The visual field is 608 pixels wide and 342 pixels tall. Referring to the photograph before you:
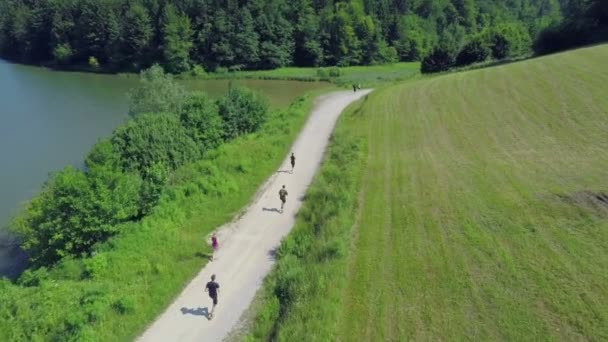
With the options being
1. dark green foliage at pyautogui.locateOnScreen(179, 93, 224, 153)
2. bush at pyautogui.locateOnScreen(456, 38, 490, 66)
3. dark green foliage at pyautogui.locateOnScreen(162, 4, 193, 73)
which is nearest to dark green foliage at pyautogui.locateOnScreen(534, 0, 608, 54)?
bush at pyautogui.locateOnScreen(456, 38, 490, 66)

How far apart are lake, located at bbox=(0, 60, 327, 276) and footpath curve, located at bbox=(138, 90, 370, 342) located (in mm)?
13040

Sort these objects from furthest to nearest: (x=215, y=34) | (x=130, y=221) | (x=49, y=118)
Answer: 1. (x=215, y=34)
2. (x=49, y=118)
3. (x=130, y=221)

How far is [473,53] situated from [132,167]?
58.7 m

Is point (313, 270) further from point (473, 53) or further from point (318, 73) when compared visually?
point (318, 73)

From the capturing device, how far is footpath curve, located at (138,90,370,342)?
15.3m

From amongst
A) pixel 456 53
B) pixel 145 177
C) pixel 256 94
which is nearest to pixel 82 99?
pixel 256 94

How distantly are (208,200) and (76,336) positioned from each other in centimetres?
1058

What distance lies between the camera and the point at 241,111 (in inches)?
1489

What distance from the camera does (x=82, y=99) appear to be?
205 feet

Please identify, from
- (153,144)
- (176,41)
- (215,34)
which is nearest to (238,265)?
(153,144)

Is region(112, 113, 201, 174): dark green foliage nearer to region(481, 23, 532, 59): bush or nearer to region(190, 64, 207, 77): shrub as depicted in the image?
region(481, 23, 532, 59): bush

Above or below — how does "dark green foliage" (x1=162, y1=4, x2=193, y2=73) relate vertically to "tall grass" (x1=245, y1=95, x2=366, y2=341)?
above

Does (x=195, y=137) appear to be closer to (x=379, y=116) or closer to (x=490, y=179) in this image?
(x=379, y=116)

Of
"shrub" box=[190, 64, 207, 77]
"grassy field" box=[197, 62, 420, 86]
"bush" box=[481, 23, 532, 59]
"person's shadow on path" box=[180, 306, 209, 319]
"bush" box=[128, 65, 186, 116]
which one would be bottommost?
"person's shadow on path" box=[180, 306, 209, 319]
